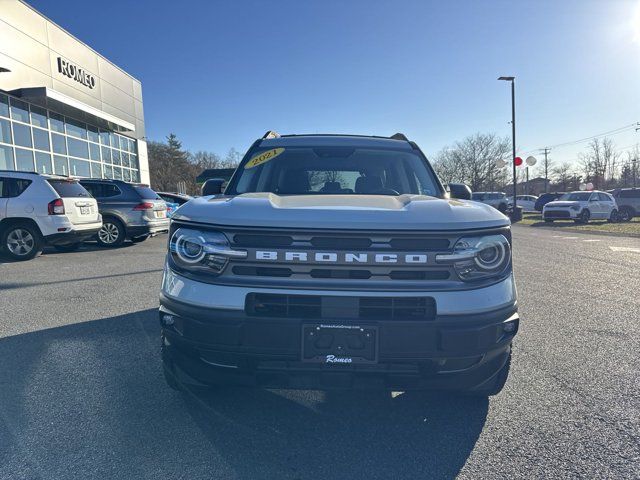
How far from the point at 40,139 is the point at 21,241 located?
11.1 meters

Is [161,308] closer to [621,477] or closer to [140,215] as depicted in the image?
[621,477]

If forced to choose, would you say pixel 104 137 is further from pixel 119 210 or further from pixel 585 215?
pixel 585 215

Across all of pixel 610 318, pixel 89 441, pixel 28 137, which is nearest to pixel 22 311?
pixel 89 441

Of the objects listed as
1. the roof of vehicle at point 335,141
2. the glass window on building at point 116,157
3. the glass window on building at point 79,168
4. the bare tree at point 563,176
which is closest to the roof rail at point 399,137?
the roof of vehicle at point 335,141

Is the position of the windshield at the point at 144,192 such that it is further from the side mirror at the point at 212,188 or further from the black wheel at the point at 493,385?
the black wheel at the point at 493,385

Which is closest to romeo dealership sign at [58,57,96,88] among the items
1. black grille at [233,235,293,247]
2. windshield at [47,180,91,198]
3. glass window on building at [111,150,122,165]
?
glass window on building at [111,150,122,165]

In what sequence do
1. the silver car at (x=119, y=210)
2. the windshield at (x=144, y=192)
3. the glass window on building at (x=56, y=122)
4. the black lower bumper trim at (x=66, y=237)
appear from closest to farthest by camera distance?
the black lower bumper trim at (x=66, y=237) < the silver car at (x=119, y=210) < the windshield at (x=144, y=192) < the glass window on building at (x=56, y=122)

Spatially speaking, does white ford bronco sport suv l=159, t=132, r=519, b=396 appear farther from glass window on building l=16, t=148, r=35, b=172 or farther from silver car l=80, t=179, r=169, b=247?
glass window on building l=16, t=148, r=35, b=172

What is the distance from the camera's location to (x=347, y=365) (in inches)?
80.7

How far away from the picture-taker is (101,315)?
474 centimetres

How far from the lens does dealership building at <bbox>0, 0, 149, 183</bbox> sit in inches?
617

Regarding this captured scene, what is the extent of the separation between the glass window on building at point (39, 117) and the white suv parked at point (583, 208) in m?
23.3

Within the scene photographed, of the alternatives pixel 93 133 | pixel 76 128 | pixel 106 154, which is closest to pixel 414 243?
pixel 76 128

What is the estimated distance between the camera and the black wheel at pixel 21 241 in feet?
27.6
